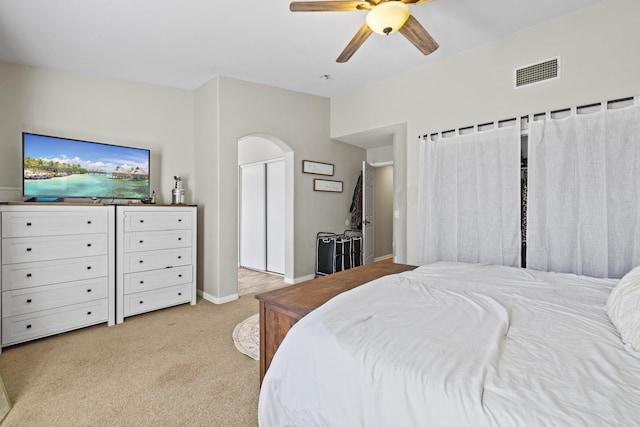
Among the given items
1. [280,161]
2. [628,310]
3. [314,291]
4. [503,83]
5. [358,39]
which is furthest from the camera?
[280,161]

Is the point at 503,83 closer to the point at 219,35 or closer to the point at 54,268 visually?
the point at 219,35

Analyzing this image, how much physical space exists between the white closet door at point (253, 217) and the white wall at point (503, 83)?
200 centimetres

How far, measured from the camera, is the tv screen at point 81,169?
9.12 feet

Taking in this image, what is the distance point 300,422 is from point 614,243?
2.68 meters

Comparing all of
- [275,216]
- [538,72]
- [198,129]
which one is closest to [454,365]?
[538,72]

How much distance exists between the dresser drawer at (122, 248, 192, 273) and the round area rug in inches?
41.6

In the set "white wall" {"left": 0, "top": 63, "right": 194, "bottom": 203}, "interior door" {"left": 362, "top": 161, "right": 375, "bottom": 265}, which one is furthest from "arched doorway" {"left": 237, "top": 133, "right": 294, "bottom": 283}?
"interior door" {"left": 362, "top": 161, "right": 375, "bottom": 265}

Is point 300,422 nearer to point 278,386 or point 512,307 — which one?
point 278,386

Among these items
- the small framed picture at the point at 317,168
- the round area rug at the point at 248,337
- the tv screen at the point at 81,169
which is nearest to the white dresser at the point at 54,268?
the tv screen at the point at 81,169

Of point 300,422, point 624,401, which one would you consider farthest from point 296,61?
point 624,401

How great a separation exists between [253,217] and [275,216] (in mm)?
611

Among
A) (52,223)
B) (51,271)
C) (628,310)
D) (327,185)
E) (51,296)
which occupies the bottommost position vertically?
(51,296)

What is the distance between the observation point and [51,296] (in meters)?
2.60

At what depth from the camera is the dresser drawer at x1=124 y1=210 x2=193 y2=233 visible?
3020 mm
